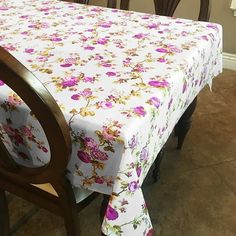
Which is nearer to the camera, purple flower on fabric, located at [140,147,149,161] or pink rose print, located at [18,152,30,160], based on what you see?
purple flower on fabric, located at [140,147,149,161]

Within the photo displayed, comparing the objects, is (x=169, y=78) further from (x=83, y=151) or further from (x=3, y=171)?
(x=3, y=171)

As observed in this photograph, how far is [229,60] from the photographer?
2.69m

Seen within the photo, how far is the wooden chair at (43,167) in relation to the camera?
589 millimetres

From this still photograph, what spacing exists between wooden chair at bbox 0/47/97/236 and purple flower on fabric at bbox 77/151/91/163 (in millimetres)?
52

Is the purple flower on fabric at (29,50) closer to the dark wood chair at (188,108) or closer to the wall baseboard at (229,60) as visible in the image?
the dark wood chair at (188,108)

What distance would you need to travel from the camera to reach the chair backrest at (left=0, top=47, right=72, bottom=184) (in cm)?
58

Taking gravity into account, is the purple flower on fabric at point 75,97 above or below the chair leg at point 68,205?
above

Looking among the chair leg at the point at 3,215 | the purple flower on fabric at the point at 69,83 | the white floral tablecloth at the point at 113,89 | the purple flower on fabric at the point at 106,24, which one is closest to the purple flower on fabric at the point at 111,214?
the white floral tablecloth at the point at 113,89

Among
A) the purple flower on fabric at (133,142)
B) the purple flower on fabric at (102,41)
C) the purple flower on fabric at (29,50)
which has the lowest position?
the purple flower on fabric at (133,142)

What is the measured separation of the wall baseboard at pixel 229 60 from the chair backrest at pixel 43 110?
7.30 ft

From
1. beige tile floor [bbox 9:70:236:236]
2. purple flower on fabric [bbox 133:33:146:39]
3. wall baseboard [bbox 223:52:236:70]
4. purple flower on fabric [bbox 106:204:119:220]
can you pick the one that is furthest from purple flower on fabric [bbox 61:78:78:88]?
wall baseboard [bbox 223:52:236:70]

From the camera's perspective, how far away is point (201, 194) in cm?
154

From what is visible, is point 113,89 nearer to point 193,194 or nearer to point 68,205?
point 68,205

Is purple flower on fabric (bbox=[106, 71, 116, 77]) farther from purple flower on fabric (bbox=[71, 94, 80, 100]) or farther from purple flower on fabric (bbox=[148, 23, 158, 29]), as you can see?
purple flower on fabric (bbox=[148, 23, 158, 29])
